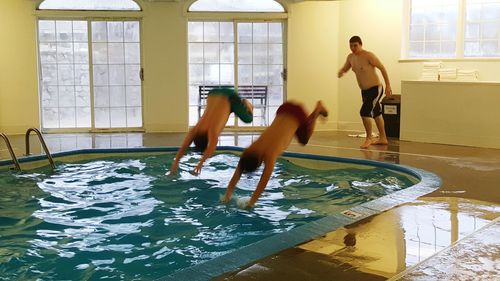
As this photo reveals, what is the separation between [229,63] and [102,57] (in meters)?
2.38

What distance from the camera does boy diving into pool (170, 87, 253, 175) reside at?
217 inches

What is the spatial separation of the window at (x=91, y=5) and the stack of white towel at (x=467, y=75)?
226 inches

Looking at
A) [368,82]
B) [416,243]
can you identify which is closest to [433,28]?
[368,82]

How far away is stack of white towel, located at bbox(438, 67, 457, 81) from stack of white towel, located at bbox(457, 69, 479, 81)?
73mm

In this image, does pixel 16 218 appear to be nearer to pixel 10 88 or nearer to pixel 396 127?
pixel 10 88

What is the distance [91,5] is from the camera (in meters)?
10.8

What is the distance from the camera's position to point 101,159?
332 inches

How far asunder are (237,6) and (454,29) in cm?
392

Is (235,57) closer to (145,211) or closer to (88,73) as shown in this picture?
(88,73)

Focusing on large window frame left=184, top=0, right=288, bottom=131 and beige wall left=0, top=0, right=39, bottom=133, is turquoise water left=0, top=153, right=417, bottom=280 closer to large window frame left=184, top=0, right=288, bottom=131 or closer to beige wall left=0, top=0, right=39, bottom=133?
beige wall left=0, top=0, right=39, bottom=133

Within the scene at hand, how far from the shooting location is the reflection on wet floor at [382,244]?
134 inches

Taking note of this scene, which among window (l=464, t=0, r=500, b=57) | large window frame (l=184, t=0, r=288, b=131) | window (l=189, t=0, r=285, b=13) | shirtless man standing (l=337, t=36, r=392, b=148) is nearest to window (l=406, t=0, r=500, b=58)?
window (l=464, t=0, r=500, b=57)

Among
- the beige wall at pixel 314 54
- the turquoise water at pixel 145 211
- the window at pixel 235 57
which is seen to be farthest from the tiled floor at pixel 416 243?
the window at pixel 235 57

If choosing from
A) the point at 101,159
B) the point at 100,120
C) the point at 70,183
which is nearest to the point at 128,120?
the point at 100,120
